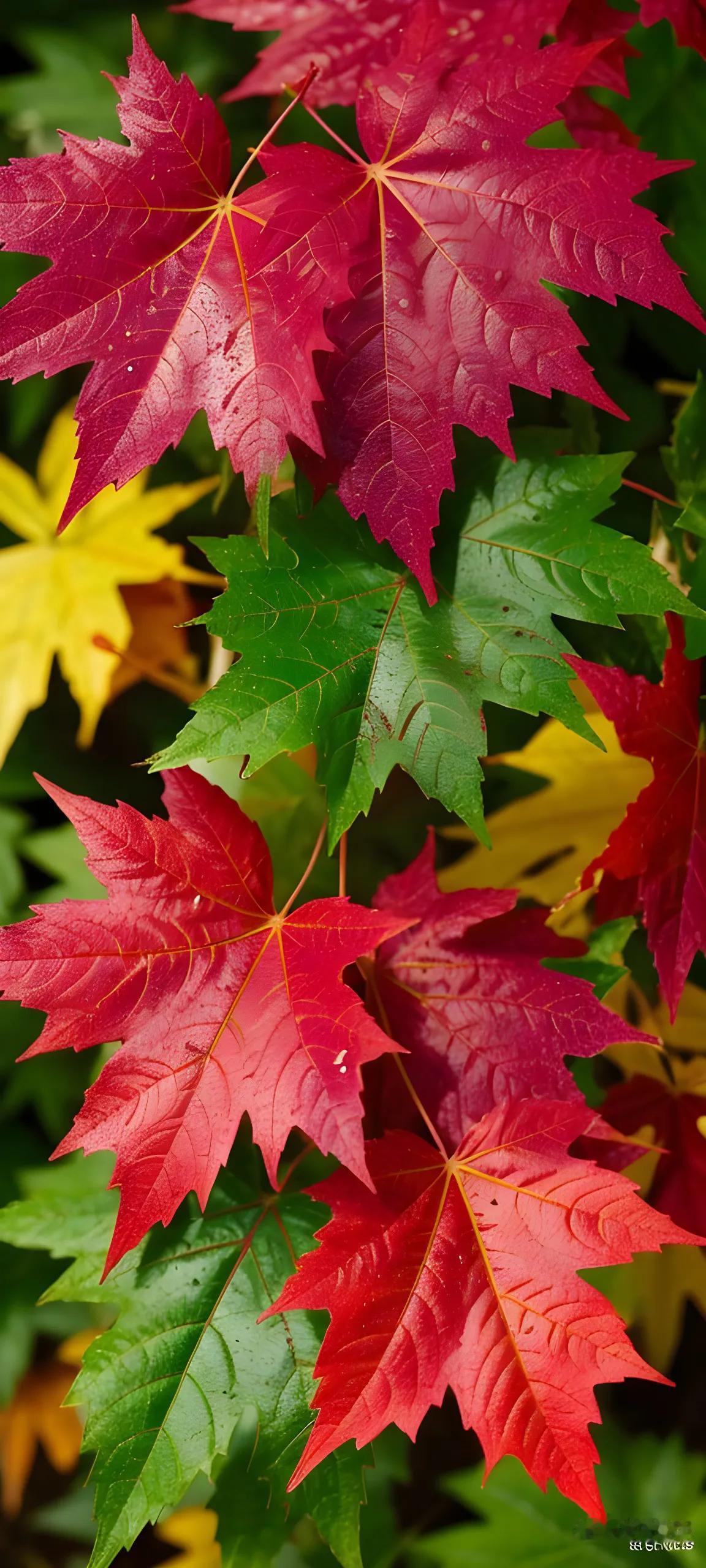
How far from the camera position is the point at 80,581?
78 cm

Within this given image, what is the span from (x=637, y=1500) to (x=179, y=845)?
0.73 m

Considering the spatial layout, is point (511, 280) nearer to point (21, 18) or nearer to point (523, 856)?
point (523, 856)

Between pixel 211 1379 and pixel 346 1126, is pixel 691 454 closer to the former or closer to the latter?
pixel 346 1126

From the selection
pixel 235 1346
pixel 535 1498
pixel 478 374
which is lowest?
pixel 535 1498

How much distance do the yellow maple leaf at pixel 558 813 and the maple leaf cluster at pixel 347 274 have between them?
0.21 meters

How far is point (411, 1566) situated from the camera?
0.81 metres

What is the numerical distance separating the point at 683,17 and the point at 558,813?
45 cm

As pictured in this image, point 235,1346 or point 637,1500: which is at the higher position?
point 235,1346

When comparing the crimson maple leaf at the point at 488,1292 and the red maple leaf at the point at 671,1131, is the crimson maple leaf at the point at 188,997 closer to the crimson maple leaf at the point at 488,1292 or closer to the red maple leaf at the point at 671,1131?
the crimson maple leaf at the point at 488,1292

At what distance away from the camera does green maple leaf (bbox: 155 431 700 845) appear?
465mm

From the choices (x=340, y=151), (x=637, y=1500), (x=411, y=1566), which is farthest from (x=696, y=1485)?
(x=340, y=151)

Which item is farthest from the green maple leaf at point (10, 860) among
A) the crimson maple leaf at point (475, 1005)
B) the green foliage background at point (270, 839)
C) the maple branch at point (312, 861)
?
the crimson maple leaf at point (475, 1005)

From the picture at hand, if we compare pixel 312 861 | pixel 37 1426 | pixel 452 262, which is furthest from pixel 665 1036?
pixel 37 1426

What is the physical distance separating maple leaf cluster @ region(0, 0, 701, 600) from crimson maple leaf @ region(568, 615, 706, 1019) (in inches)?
5.0
